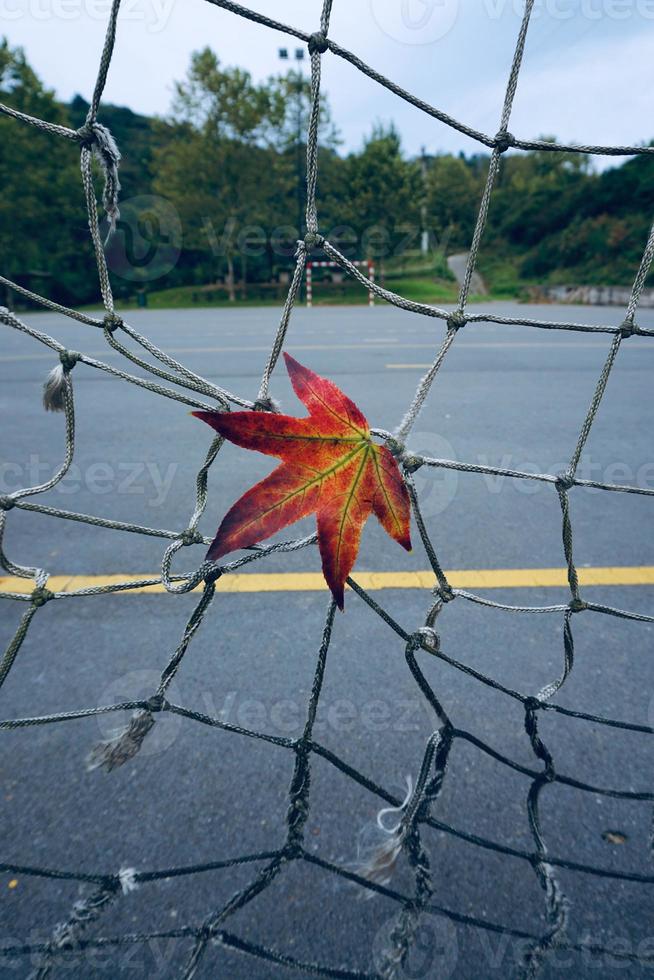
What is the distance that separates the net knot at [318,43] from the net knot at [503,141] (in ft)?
0.91

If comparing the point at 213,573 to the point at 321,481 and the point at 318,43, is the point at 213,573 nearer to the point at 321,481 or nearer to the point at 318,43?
the point at 321,481

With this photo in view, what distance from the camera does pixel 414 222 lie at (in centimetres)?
2211

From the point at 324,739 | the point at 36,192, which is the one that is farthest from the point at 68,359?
the point at 36,192

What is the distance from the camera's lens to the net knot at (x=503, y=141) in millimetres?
932

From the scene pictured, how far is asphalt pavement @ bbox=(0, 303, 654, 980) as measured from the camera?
99cm

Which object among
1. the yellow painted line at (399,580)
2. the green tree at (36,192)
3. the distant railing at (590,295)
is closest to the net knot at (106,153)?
the yellow painted line at (399,580)

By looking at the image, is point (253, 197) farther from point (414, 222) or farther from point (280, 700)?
point (280, 700)

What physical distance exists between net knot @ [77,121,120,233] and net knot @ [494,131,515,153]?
1.80 ft

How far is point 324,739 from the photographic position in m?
1.37

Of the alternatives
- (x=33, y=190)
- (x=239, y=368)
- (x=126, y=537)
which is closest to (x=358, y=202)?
(x=33, y=190)

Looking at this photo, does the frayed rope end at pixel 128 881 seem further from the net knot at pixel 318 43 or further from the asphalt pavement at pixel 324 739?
the net knot at pixel 318 43

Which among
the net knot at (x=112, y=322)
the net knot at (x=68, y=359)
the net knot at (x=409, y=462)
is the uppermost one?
the net knot at (x=112, y=322)

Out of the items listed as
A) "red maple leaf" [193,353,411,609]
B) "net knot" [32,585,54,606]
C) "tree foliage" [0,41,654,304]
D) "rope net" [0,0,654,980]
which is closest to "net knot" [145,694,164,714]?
"rope net" [0,0,654,980]

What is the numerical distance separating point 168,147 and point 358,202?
6.54m
